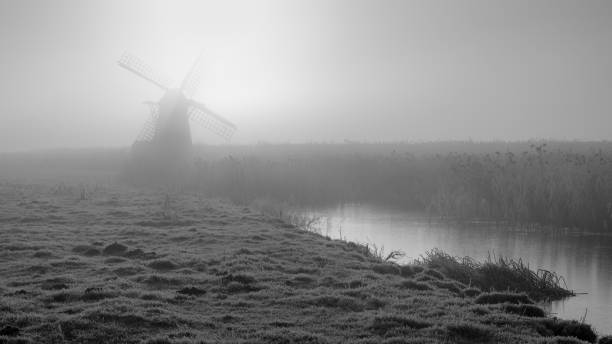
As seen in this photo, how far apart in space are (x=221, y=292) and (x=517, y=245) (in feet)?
42.9

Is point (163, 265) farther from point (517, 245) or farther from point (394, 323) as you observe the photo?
point (517, 245)

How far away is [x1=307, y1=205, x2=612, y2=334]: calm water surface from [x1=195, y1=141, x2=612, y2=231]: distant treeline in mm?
1869

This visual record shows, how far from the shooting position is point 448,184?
3123cm

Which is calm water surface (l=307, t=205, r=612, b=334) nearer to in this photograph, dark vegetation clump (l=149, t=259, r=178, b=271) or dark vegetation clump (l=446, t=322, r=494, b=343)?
dark vegetation clump (l=446, t=322, r=494, b=343)

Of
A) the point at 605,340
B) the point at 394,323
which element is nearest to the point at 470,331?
the point at 394,323

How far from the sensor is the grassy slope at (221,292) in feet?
28.3

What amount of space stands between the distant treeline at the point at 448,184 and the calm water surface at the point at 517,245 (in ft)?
6.13

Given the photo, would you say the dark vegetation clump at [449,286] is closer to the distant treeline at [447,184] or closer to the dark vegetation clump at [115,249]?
the dark vegetation clump at [115,249]

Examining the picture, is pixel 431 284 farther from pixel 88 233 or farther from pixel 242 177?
pixel 242 177

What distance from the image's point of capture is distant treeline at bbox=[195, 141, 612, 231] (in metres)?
24.4

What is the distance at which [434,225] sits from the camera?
24984 mm

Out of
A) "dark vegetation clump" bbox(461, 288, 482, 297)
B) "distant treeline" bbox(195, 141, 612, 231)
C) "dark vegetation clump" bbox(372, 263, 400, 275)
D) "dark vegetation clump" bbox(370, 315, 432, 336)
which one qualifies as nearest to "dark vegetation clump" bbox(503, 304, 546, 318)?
"dark vegetation clump" bbox(461, 288, 482, 297)

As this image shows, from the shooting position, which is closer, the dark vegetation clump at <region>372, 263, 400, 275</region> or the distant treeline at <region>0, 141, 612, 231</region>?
the dark vegetation clump at <region>372, 263, 400, 275</region>

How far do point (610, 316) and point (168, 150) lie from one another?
115ft
